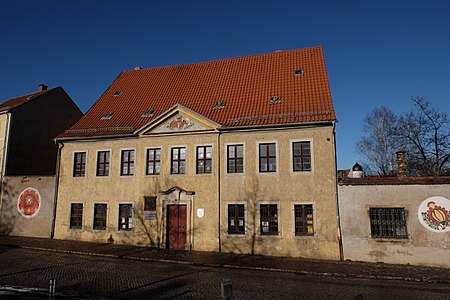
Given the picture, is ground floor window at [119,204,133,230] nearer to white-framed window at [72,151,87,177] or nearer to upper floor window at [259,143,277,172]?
white-framed window at [72,151,87,177]

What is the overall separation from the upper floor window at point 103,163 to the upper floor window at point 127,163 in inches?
43.7

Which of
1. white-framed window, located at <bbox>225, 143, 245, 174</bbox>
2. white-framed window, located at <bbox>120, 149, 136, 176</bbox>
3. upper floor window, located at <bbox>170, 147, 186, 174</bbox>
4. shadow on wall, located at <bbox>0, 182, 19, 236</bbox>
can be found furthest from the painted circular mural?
shadow on wall, located at <bbox>0, 182, 19, 236</bbox>

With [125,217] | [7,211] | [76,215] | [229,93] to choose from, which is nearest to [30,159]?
[7,211]

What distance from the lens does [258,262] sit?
14.7 m

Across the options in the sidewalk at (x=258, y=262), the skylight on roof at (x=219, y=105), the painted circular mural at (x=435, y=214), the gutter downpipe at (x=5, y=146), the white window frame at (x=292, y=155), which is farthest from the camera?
the gutter downpipe at (x=5, y=146)

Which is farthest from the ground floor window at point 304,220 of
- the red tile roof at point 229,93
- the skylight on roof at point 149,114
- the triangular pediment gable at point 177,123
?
the skylight on roof at point 149,114

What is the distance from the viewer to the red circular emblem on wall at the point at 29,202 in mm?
21219

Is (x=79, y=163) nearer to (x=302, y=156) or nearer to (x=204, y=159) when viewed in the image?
(x=204, y=159)

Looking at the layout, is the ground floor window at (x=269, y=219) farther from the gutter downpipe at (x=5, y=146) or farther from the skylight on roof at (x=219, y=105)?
the gutter downpipe at (x=5, y=146)

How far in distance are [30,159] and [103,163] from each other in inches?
333

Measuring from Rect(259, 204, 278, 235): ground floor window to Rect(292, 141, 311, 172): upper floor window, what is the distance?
94.2 inches

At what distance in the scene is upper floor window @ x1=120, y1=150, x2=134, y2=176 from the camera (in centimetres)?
1959

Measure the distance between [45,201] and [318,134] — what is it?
57.8ft

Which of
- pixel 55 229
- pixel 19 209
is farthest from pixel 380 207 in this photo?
pixel 19 209
